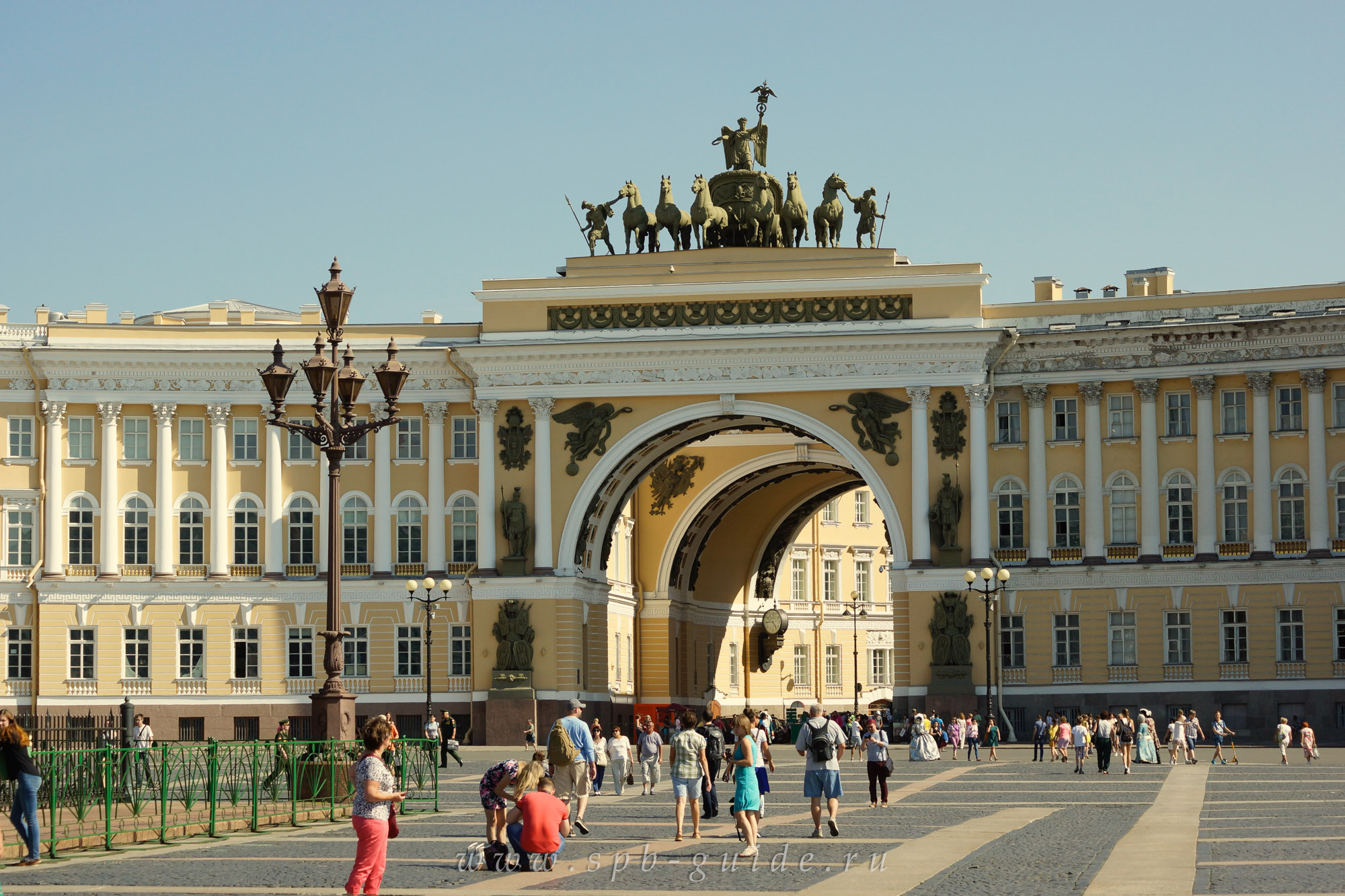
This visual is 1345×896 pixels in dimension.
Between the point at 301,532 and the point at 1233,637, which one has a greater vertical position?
the point at 301,532

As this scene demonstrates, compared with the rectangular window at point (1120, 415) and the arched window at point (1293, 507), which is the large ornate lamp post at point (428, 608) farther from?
→ the arched window at point (1293, 507)

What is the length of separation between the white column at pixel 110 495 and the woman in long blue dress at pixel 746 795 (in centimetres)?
4287

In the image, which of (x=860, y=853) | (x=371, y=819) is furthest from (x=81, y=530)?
(x=371, y=819)

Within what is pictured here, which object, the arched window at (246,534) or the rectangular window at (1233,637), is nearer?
the rectangular window at (1233,637)

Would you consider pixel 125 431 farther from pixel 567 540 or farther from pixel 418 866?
pixel 418 866

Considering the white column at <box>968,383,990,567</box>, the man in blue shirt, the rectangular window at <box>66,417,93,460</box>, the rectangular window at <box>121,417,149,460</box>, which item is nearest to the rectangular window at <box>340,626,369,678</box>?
the rectangular window at <box>121,417,149,460</box>

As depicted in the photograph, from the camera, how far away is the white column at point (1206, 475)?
199ft

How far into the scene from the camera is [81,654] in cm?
6400

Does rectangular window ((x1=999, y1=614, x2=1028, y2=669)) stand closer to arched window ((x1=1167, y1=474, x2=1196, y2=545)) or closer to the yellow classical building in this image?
the yellow classical building

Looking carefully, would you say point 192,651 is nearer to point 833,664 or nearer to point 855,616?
point 855,616

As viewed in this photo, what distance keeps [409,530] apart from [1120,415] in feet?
74.9

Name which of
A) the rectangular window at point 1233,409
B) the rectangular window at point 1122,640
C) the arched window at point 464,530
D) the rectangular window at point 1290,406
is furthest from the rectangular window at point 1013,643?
the arched window at point 464,530

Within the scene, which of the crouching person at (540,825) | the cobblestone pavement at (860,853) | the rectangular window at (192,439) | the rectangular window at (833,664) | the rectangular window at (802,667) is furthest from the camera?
the rectangular window at (833,664)

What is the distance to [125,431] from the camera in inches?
2554
